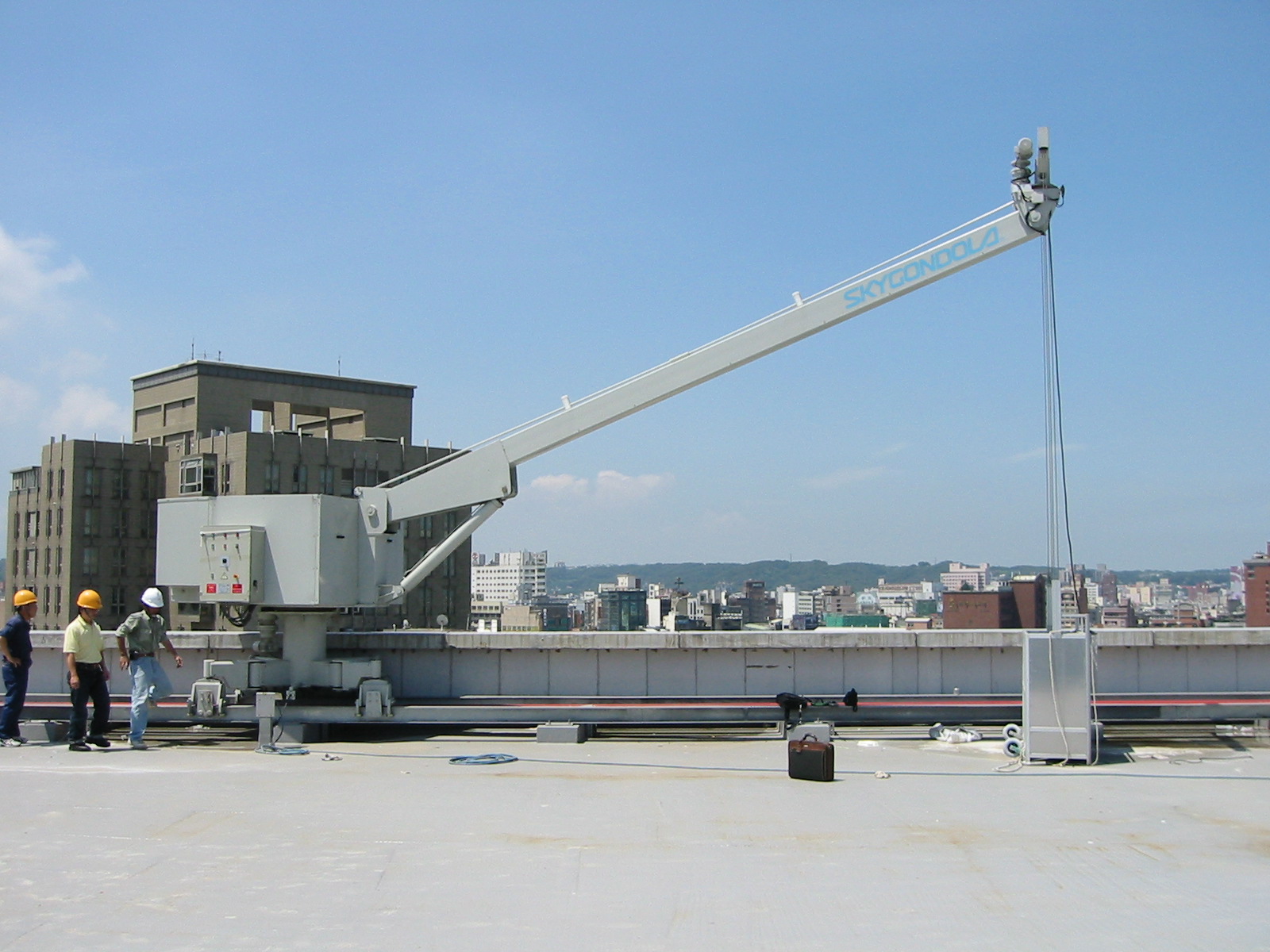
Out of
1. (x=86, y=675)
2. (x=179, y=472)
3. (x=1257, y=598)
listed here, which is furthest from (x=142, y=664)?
(x=1257, y=598)

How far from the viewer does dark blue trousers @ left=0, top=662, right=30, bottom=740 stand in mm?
11875

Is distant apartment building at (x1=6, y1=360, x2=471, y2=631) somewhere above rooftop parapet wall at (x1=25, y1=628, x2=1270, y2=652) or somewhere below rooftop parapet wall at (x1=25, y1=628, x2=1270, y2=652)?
above

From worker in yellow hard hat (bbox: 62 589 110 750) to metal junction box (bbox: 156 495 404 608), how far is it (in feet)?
3.75

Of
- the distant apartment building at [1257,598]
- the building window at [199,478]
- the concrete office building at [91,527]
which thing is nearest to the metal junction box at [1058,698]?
the building window at [199,478]

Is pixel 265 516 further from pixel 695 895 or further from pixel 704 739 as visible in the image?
pixel 695 895

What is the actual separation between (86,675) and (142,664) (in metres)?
0.58

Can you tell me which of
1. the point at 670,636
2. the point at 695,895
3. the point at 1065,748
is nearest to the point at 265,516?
the point at 670,636

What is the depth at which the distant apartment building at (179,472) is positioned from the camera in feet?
222

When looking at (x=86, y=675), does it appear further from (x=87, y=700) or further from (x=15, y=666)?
(x=15, y=666)

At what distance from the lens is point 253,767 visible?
10.7m

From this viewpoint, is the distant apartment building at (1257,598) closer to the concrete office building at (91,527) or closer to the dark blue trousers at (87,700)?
the concrete office building at (91,527)

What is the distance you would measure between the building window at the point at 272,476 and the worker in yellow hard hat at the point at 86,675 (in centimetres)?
5656

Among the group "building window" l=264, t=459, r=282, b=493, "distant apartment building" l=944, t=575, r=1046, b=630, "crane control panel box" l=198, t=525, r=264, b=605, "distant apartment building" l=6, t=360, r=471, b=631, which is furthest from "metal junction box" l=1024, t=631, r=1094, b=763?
"distant apartment building" l=944, t=575, r=1046, b=630

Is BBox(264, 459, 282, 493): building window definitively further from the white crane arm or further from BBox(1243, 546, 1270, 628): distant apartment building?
BBox(1243, 546, 1270, 628): distant apartment building
